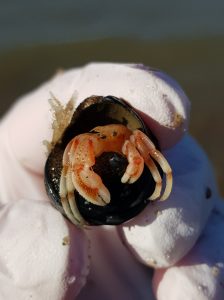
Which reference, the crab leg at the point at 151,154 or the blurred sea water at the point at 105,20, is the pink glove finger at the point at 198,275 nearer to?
the crab leg at the point at 151,154

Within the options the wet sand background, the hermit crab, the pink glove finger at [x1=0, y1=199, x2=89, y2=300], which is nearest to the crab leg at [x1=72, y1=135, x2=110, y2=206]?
the hermit crab

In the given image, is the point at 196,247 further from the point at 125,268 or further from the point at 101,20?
the point at 101,20

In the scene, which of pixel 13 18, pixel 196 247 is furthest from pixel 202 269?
pixel 13 18

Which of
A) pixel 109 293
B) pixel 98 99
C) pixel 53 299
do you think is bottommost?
pixel 109 293

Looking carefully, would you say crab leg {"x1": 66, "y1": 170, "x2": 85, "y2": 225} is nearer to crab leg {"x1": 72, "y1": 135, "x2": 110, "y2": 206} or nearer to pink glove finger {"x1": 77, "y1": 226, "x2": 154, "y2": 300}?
crab leg {"x1": 72, "y1": 135, "x2": 110, "y2": 206}

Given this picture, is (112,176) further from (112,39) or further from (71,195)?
(112,39)

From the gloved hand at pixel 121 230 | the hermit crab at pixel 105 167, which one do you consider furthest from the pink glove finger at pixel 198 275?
the hermit crab at pixel 105 167

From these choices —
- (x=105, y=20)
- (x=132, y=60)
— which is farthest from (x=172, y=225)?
(x=105, y=20)
